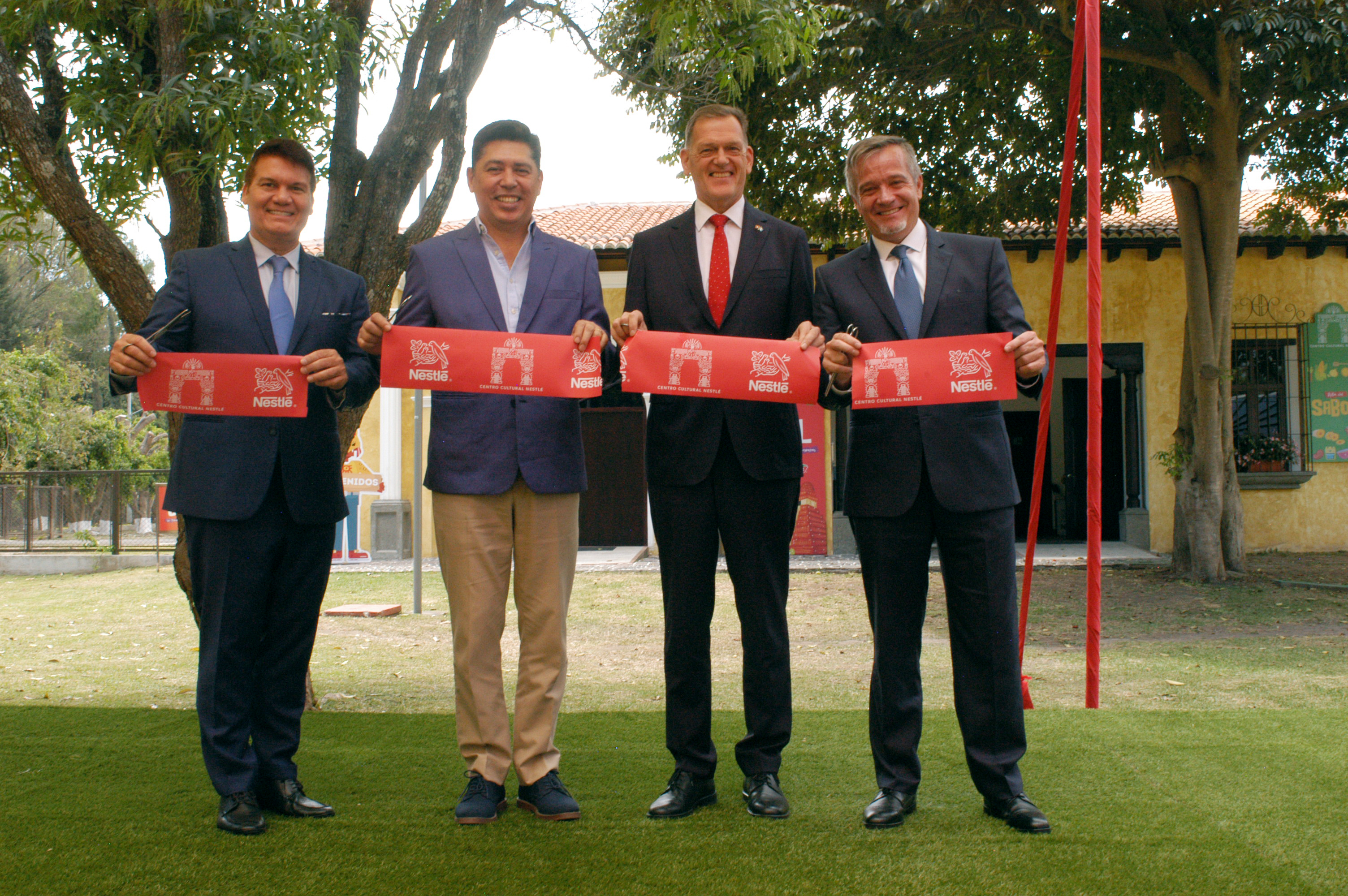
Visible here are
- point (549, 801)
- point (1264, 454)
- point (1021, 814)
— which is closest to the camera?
point (1021, 814)

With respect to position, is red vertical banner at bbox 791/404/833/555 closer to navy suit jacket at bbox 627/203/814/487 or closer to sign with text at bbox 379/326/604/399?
navy suit jacket at bbox 627/203/814/487

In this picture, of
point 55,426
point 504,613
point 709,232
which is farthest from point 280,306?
point 55,426

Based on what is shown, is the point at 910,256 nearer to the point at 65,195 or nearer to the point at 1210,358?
the point at 65,195

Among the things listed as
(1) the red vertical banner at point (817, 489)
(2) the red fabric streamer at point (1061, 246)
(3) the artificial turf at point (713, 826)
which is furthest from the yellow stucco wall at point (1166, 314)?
A: (3) the artificial turf at point (713, 826)

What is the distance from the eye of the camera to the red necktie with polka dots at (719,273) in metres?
3.16

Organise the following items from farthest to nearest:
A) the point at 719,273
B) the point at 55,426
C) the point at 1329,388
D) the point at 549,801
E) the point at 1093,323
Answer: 1. the point at 55,426
2. the point at 1329,388
3. the point at 1093,323
4. the point at 719,273
5. the point at 549,801

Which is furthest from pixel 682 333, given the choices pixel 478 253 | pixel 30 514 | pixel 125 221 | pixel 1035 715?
pixel 30 514

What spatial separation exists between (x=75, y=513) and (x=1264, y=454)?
706 inches

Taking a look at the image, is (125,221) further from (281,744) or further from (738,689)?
(738,689)

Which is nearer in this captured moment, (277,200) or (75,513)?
(277,200)

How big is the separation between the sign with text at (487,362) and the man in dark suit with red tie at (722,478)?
0.19 metres

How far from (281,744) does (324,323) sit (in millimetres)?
1325

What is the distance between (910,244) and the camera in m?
3.14

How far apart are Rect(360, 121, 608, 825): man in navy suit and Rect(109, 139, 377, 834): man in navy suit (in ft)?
0.98
